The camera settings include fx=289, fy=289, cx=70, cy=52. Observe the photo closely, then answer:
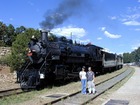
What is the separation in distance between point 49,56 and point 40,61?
0.76m

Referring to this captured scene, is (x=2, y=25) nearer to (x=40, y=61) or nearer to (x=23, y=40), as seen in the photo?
(x=23, y=40)

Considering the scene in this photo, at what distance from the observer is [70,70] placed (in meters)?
23.3

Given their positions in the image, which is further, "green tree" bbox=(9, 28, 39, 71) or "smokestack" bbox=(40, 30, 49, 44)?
"green tree" bbox=(9, 28, 39, 71)

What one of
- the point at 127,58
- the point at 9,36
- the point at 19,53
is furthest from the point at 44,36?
the point at 127,58

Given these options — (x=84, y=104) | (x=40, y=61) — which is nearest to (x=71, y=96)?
(x=84, y=104)

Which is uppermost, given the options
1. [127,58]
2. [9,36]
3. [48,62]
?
[9,36]

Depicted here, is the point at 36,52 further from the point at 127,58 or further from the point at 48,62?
the point at 127,58

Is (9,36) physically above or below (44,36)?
above

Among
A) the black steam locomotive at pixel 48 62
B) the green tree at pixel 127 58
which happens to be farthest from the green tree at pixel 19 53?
the green tree at pixel 127 58

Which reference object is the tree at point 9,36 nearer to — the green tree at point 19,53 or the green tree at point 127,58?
the green tree at point 19,53

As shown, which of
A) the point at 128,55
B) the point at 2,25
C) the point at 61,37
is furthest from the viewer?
the point at 128,55

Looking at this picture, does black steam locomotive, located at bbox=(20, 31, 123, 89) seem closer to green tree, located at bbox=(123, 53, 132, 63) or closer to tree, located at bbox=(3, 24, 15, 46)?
tree, located at bbox=(3, 24, 15, 46)

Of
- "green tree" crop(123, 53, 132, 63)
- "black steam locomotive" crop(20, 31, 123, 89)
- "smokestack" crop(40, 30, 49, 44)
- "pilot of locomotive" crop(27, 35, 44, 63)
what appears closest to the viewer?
"black steam locomotive" crop(20, 31, 123, 89)

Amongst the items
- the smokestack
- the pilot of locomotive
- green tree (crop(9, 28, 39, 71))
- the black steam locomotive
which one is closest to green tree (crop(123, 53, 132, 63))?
green tree (crop(9, 28, 39, 71))
